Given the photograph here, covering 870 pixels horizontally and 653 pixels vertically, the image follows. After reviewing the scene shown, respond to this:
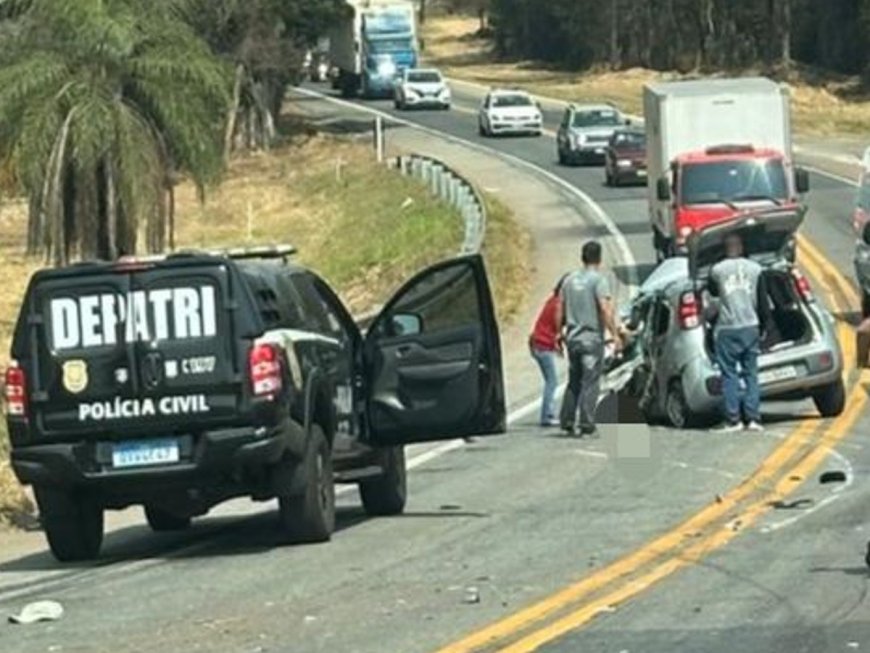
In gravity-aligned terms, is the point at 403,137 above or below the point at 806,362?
below

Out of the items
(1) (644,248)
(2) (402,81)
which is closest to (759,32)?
(2) (402,81)

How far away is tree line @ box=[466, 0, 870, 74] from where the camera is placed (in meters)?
92.5

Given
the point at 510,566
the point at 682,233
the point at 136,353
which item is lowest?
the point at 682,233

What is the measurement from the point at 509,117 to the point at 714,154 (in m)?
38.9

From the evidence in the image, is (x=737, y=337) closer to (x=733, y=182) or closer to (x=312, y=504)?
(x=312, y=504)

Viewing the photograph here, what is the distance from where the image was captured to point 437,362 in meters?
15.9

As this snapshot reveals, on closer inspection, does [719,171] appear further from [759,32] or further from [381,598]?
[759,32]

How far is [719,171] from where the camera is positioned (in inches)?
1470

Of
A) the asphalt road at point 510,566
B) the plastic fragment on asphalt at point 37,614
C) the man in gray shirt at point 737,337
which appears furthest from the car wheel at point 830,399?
the plastic fragment on asphalt at point 37,614

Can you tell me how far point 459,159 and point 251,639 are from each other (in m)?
57.1

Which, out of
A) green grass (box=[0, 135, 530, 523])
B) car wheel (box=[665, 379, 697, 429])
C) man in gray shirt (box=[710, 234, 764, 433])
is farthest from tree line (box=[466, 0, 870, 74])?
man in gray shirt (box=[710, 234, 764, 433])

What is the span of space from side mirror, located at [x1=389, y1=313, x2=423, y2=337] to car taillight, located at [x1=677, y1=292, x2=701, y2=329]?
6.75 metres

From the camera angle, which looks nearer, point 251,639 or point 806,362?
point 251,639

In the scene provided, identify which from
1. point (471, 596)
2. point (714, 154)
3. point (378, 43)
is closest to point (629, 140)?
point (714, 154)
